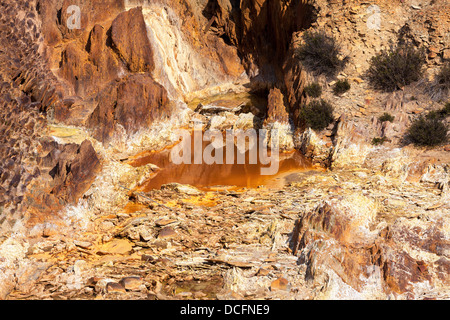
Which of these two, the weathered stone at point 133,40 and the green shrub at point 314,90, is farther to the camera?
the weathered stone at point 133,40

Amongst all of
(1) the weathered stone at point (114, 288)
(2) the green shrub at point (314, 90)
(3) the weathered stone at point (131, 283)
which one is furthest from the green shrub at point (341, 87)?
(1) the weathered stone at point (114, 288)

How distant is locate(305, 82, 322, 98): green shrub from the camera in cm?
1511

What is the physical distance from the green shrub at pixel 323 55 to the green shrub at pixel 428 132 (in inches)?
134

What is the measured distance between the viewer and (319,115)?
14461mm

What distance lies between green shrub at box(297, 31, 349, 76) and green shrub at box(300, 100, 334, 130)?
4.32ft

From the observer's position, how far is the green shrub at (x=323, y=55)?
1520 centimetres

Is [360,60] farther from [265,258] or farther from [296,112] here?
[265,258]

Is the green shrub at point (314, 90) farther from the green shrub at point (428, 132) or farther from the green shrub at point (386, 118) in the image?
the green shrub at point (428, 132)

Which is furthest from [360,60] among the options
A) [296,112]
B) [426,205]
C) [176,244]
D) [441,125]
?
[176,244]

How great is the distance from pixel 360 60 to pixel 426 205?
6.69 m

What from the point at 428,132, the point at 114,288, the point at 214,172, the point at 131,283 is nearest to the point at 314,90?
the point at 428,132

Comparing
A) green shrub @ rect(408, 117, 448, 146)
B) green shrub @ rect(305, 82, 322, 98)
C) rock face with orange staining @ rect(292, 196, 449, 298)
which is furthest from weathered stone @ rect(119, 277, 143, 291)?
green shrub @ rect(305, 82, 322, 98)

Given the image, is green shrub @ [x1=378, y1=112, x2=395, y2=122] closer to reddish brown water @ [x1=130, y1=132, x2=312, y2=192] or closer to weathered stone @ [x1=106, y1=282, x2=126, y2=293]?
reddish brown water @ [x1=130, y1=132, x2=312, y2=192]

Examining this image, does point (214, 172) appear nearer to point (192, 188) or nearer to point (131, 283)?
point (192, 188)
